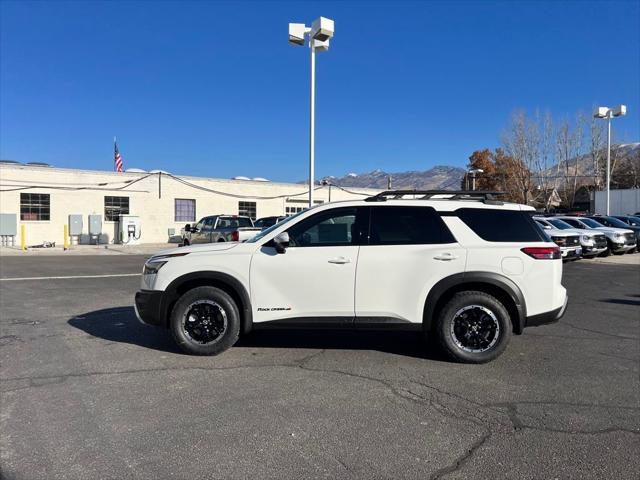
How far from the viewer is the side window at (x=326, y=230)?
5625 mm

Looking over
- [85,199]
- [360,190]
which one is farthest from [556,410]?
[360,190]

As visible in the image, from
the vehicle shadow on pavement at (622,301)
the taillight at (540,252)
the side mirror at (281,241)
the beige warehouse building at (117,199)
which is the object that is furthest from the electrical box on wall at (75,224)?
the taillight at (540,252)

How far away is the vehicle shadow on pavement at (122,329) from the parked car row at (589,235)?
46.6 feet

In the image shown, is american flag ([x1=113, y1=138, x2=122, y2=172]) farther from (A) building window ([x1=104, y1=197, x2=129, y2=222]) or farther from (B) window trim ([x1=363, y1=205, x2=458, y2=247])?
(B) window trim ([x1=363, y1=205, x2=458, y2=247])

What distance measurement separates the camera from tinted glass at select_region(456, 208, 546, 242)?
559 cm

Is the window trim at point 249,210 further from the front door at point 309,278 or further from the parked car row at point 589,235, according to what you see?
the front door at point 309,278

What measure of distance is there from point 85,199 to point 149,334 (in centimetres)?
2449

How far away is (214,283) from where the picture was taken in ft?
18.9

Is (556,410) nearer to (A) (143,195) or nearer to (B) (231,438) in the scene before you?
(B) (231,438)

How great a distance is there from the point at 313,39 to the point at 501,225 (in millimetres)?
10992

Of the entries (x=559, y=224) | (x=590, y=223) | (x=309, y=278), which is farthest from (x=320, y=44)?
(x=590, y=223)

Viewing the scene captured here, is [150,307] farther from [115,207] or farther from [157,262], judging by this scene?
[115,207]

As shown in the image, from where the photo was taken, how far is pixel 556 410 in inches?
166

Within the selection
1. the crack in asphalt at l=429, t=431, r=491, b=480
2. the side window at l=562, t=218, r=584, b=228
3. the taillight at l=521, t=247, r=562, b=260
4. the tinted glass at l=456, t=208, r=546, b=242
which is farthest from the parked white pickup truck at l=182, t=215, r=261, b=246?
the crack in asphalt at l=429, t=431, r=491, b=480
